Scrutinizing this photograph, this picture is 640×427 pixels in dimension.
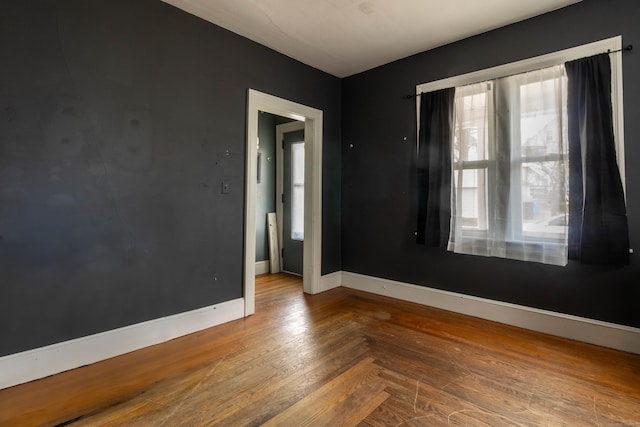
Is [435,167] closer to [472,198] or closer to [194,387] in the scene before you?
[472,198]

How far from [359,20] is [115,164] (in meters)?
2.33

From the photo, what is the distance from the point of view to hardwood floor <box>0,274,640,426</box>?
5.30 feet

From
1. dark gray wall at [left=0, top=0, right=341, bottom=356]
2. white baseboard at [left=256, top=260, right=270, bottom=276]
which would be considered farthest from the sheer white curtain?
white baseboard at [left=256, top=260, right=270, bottom=276]

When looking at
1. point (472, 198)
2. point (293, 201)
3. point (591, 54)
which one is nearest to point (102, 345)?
point (293, 201)

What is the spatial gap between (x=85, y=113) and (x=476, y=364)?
319 centimetres

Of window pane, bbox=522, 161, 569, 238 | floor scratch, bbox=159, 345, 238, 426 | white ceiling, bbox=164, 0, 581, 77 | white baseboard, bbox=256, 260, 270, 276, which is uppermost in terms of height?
white ceiling, bbox=164, 0, 581, 77

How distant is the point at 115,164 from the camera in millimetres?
2268

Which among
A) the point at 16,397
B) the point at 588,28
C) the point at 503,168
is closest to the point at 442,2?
the point at 588,28

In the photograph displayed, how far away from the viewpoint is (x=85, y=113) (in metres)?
2.14

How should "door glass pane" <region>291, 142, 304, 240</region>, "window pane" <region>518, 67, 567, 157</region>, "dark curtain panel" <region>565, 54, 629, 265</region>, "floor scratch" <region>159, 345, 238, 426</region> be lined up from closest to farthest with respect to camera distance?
"floor scratch" <region>159, 345, 238, 426</region>, "dark curtain panel" <region>565, 54, 629, 265</region>, "window pane" <region>518, 67, 567, 157</region>, "door glass pane" <region>291, 142, 304, 240</region>

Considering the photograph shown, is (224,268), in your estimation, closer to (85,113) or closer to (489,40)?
(85,113)

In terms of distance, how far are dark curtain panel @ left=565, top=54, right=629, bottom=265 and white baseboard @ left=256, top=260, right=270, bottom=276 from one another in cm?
375

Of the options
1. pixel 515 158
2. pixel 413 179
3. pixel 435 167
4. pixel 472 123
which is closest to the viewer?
pixel 515 158

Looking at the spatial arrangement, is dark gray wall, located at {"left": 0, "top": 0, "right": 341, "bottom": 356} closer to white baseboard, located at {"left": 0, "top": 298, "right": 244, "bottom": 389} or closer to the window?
white baseboard, located at {"left": 0, "top": 298, "right": 244, "bottom": 389}
